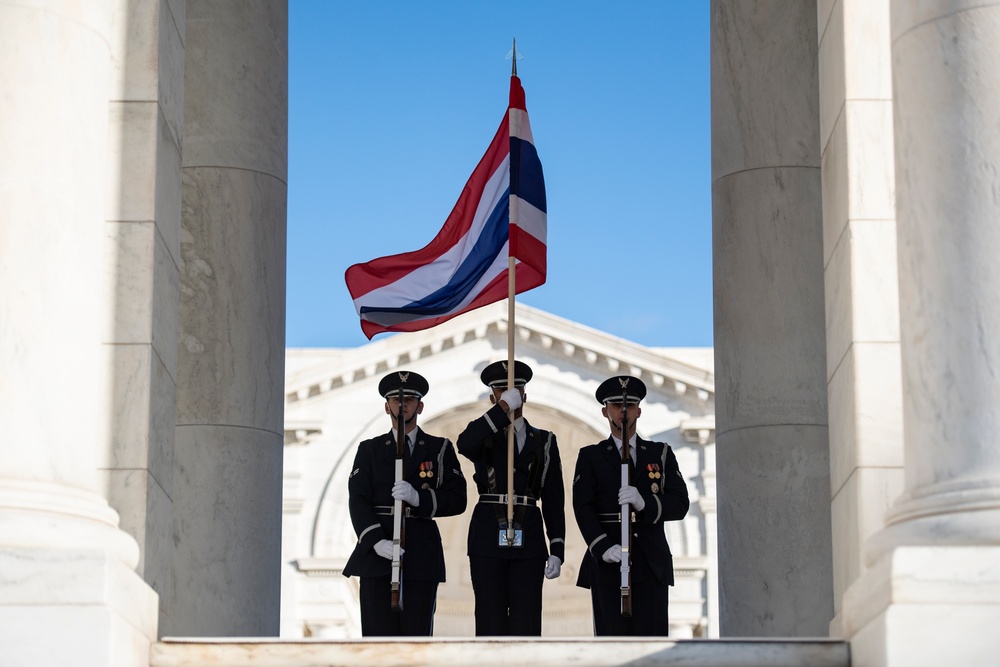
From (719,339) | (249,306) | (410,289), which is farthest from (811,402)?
(249,306)

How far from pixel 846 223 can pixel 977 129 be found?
2.40 metres

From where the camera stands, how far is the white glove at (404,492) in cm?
2280

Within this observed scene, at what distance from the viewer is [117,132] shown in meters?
19.8

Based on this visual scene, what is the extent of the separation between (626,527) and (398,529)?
2.80 m

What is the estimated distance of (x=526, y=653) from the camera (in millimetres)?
17391

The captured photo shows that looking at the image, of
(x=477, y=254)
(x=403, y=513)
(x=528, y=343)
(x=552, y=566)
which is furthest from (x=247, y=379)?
(x=528, y=343)

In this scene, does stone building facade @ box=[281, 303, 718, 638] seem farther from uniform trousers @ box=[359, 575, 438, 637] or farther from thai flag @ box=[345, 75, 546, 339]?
uniform trousers @ box=[359, 575, 438, 637]

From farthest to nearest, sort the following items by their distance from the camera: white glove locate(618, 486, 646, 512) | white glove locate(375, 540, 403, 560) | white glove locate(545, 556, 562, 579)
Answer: white glove locate(545, 556, 562, 579) < white glove locate(618, 486, 646, 512) < white glove locate(375, 540, 403, 560)

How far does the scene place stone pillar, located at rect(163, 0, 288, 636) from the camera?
2542 cm

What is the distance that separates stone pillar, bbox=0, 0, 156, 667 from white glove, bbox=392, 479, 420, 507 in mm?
5156

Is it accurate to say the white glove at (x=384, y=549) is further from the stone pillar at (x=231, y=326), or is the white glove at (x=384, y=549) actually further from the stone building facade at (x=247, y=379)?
the stone pillar at (x=231, y=326)

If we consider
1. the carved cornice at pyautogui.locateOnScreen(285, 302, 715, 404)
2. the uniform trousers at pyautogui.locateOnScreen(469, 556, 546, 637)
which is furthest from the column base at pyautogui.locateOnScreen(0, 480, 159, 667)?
the carved cornice at pyautogui.locateOnScreen(285, 302, 715, 404)

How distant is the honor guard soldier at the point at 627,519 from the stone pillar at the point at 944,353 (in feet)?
16.9

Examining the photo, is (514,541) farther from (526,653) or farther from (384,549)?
(526,653)
